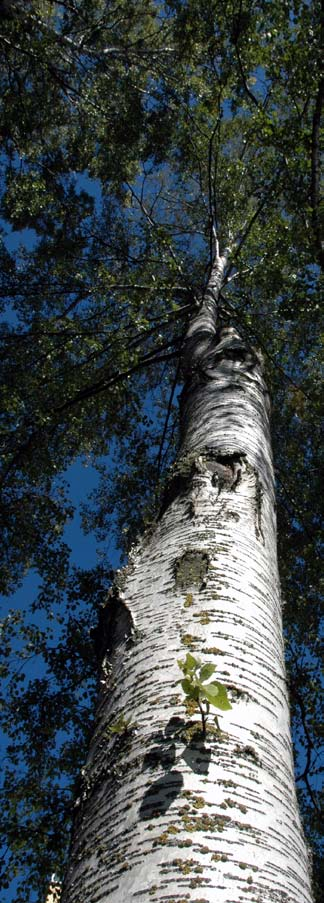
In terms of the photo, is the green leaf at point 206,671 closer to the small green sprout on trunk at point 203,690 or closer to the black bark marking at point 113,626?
the small green sprout on trunk at point 203,690

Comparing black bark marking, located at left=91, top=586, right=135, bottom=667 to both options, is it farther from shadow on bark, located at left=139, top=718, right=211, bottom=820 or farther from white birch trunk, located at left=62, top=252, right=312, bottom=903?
shadow on bark, located at left=139, top=718, right=211, bottom=820

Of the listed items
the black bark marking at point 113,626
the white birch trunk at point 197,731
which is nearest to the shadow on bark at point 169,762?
the white birch trunk at point 197,731

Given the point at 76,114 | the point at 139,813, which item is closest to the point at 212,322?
the point at 139,813

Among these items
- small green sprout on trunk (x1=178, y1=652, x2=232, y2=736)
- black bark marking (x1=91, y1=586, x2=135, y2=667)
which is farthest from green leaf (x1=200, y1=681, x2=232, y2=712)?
black bark marking (x1=91, y1=586, x2=135, y2=667)

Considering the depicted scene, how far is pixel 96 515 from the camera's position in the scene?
845 centimetres

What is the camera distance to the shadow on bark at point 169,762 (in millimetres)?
1207

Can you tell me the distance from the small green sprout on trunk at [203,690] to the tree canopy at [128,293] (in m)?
1.51

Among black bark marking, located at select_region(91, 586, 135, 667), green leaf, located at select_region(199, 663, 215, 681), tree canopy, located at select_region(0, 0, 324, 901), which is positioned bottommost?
green leaf, located at select_region(199, 663, 215, 681)

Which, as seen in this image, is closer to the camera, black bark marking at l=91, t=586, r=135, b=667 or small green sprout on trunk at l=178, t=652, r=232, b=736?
small green sprout on trunk at l=178, t=652, r=232, b=736

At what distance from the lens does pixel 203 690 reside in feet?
4.35

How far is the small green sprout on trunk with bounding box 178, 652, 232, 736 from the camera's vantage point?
1.30 meters

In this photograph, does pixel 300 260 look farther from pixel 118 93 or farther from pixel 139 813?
pixel 118 93

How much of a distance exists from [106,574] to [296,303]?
3.17 metres

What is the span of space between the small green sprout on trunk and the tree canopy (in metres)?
1.51
